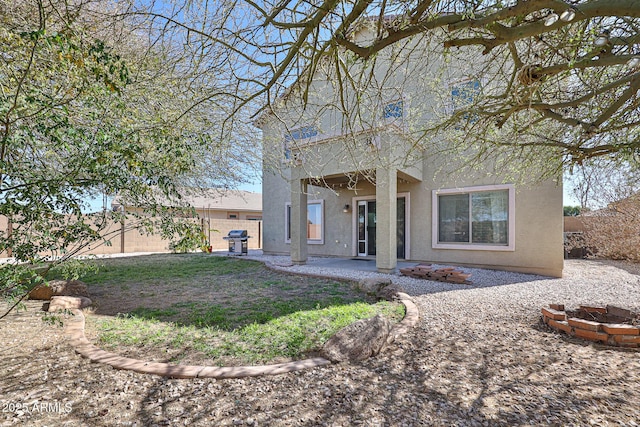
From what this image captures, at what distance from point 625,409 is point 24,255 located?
4456 millimetres

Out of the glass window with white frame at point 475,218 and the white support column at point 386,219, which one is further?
the glass window with white frame at point 475,218

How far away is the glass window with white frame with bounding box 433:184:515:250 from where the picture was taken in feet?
26.4

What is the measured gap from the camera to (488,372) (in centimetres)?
272

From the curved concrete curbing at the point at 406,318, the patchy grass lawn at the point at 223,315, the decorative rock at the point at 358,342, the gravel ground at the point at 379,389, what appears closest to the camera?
the gravel ground at the point at 379,389

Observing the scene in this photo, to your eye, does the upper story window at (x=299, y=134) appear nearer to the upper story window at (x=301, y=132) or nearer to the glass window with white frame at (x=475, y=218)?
the upper story window at (x=301, y=132)

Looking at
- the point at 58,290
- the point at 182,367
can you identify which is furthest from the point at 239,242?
the point at 182,367

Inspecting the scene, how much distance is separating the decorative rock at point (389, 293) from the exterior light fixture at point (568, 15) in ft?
13.1

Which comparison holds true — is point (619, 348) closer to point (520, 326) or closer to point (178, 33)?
point (520, 326)


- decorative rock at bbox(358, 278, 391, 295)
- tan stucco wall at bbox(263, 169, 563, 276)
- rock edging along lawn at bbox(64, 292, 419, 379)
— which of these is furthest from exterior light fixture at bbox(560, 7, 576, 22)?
tan stucco wall at bbox(263, 169, 563, 276)

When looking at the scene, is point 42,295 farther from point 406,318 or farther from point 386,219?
point 386,219

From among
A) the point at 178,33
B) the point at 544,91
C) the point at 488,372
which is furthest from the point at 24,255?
the point at 544,91

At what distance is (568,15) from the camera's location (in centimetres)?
236

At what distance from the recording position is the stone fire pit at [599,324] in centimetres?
328

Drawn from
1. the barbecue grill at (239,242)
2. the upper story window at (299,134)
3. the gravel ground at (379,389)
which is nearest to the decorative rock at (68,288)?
the gravel ground at (379,389)
